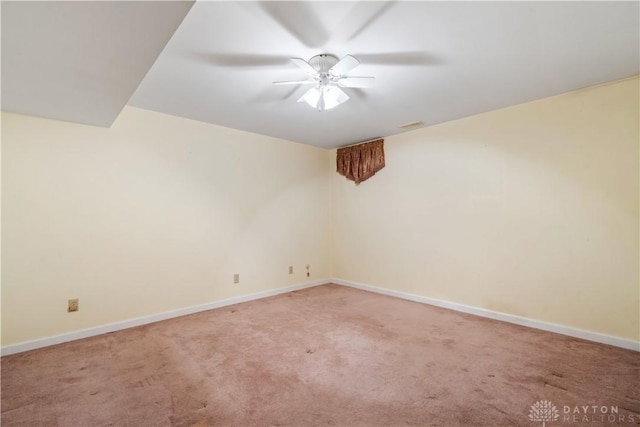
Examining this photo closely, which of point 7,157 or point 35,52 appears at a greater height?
point 35,52

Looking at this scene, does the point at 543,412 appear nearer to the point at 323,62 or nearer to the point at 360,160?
the point at 323,62

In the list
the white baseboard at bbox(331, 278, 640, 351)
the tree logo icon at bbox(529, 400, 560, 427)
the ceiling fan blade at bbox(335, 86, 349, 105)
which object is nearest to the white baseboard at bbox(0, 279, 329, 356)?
the white baseboard at bbox(331, 278, 640, 351)

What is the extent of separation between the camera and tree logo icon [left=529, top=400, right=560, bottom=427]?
168 centimetres

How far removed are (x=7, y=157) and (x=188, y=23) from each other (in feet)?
7.26

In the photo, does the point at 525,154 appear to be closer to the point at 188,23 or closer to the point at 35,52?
the point at 188,23

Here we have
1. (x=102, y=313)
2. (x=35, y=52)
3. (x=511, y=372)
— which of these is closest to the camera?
(x=35, y=52)

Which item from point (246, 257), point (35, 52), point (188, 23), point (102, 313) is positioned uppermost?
point (188, 23)

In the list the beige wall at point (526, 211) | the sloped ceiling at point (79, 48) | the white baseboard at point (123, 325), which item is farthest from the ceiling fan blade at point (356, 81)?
the white baseboard at point (123, 325)

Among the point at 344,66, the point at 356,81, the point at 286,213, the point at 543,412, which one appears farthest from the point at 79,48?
the point at 543,412

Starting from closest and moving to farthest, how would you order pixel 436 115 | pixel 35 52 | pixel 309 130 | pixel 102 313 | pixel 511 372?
pixel 35 52 < pixel 511 372 < pixel 102 313 < pixel 436 115 < pixel 309 130

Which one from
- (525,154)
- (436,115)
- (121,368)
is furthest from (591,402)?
(121,368)

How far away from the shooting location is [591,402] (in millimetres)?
1805

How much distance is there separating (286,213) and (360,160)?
4.88 ft

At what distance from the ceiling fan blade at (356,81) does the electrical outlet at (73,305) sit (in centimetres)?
327
